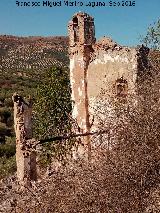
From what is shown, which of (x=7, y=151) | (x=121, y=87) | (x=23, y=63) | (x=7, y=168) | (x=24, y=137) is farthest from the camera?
(x=23, y=63)

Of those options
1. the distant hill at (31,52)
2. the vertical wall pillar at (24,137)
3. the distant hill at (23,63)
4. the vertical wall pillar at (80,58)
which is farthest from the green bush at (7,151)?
the distant hill at (31,52)

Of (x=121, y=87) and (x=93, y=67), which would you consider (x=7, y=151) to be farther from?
(x=121, y=87)

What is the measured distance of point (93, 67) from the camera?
1703cm

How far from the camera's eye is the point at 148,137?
34.2 ft

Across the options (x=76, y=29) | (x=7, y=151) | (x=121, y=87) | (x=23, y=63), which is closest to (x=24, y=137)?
(x=121, y=87)

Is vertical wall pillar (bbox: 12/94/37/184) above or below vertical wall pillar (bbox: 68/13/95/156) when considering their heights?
below

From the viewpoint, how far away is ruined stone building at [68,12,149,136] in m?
→ 15.4

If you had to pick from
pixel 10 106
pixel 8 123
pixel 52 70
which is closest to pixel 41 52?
pixel 10 106

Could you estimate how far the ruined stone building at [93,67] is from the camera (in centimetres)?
1541

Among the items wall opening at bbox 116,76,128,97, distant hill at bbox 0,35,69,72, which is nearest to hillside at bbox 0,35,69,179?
distant hill at bbox 0,35,69,72

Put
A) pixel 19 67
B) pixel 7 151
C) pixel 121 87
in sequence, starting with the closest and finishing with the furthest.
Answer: pixel 121 87, pixel 7 151, pixel 19 67

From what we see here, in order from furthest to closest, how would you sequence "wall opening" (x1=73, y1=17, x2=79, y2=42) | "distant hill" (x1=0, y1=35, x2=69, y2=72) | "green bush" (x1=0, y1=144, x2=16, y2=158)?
"distant hill" (x1=0, y1=35, x2=69, y2=72) < "green bush" (x1=0, y1=144, x2=16, y2=158) < "wall opening" (x1=73, y1=17, x2=79, y2=42)

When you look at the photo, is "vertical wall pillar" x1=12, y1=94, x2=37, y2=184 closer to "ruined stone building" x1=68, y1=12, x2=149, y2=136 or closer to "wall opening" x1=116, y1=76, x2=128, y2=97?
"ruined stone building" x1=68, y1=12, x2=149, y2=136

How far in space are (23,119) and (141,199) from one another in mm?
6940
